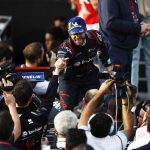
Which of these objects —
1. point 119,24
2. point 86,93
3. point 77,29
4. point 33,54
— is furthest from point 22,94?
point 33,54

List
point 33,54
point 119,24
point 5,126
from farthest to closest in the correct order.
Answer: point 33,54
point 119,24
point 5,126

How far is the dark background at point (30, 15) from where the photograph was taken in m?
15.8

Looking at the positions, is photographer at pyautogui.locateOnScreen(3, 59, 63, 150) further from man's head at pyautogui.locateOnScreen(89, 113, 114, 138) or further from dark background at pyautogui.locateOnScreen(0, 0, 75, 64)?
dark background at pyautogui.locateOnScreen(0, 0, 75, 64)

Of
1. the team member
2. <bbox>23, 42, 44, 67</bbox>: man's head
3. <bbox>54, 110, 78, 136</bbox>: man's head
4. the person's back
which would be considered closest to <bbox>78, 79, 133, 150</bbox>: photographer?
<bbox>54, 110, 78, 136</bbox>: man's head

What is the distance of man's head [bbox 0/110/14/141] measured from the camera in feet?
24.6

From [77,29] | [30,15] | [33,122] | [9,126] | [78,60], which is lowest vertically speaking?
[33,122]

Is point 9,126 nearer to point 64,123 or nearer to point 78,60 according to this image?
point 64,123

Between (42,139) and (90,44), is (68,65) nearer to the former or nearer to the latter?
(90,44)

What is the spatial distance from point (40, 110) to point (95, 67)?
1.72 m

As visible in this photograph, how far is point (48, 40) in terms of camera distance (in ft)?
44.7

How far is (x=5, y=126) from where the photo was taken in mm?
7543

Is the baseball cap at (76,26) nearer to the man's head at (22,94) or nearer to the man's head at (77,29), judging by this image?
the man's head at (77,29)

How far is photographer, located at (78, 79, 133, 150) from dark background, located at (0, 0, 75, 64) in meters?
7.51

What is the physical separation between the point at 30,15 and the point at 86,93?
23.8 feet
